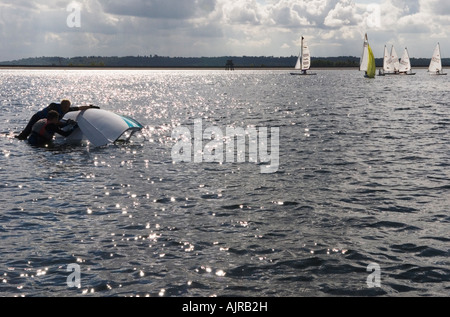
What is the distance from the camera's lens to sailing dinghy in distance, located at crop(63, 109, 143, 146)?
2650 cm

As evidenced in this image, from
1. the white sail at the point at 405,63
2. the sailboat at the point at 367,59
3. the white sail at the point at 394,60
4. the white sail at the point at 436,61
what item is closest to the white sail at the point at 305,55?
the sailboat at the point at 367,59

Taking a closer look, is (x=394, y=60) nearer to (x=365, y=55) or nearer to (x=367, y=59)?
(x=367, y=59)

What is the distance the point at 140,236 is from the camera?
40.5 ft

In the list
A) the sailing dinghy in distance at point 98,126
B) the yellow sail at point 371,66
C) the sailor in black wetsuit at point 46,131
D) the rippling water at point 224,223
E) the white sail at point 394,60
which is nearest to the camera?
the rippling water at point 224,223

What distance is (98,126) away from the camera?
88.2ft

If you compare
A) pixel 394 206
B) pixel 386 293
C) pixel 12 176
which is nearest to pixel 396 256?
pixel 386 293

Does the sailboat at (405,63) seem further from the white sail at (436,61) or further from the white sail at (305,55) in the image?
the white sail at (305,55)

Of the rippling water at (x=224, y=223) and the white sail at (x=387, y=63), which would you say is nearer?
the rippling water at (x=224, y=223)

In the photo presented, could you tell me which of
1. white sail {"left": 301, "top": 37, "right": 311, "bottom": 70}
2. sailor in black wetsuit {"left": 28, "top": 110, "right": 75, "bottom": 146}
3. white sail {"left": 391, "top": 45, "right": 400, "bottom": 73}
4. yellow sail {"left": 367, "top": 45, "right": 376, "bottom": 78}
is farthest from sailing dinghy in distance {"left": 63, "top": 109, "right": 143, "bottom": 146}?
white sail {"left": 391, "top": 45, "right": 400, "bottom": 73}

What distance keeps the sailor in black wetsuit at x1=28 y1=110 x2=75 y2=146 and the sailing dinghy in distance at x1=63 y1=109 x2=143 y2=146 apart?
791 mm

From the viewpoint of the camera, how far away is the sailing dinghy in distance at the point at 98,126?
26.5m

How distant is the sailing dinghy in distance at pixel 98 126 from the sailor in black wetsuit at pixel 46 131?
0.79 meters
